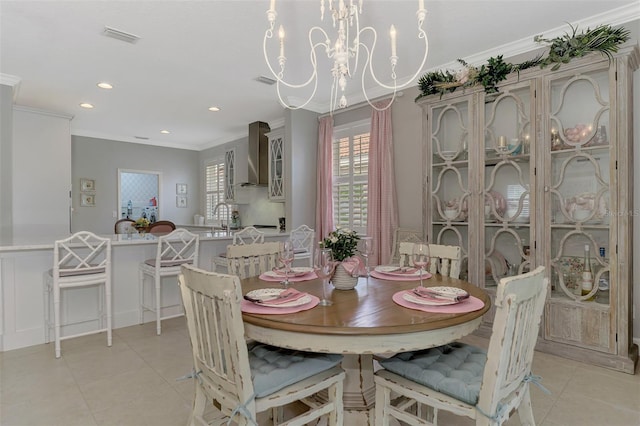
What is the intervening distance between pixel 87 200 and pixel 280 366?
22.4ft

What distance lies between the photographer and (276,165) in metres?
5.43

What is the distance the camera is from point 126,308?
3531 mm

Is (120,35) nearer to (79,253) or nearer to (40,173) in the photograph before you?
(79,253)

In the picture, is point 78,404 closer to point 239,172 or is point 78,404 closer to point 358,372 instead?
point 358,372

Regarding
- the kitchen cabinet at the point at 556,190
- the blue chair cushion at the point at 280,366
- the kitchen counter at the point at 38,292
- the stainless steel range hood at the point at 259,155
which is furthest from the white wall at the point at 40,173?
the kitchen cabinet at the point at 556,190

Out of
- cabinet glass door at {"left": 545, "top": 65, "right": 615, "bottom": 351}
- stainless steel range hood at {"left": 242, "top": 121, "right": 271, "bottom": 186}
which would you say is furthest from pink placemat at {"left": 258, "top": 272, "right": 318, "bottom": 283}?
stainless steel range hood at {"left": 242, "top": 121, "right": 271, "bottom": 186}

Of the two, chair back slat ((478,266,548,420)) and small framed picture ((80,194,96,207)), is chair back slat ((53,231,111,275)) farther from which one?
small framed picture ((80,194,96,207))

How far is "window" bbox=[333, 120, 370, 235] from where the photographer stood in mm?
4641

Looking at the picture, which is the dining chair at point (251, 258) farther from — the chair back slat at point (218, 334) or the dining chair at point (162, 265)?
the dining chair at point (162, 265)

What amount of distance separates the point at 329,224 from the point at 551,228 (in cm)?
271

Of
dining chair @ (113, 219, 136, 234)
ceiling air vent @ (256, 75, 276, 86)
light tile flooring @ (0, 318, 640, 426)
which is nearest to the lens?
light tile flooring @ (0, 318, 640, 426)

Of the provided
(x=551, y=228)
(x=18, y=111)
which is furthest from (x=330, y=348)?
(x=18, y=111)

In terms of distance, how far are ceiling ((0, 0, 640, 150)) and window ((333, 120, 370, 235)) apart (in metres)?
0.45

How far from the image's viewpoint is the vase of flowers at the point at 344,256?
1.79 metres
